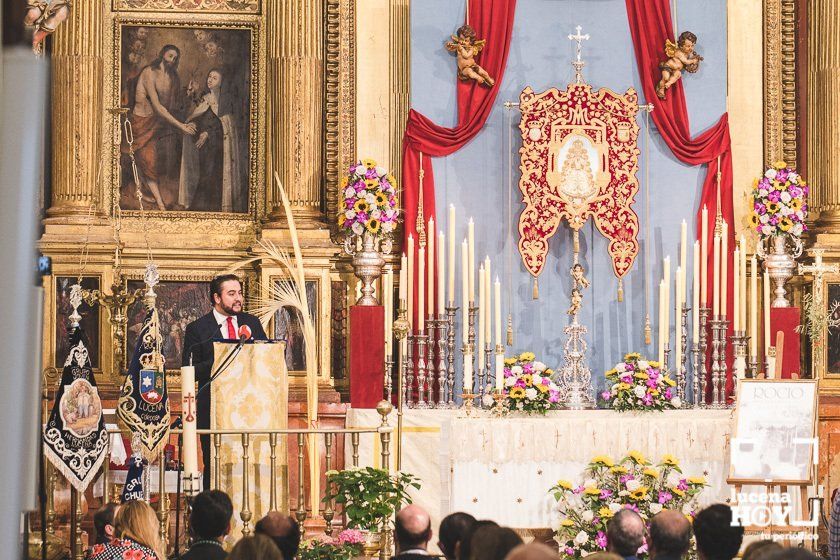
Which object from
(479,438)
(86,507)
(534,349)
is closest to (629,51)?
(534,349)

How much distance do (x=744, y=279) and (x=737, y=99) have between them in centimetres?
189

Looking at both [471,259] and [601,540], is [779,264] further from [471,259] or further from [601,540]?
[601,540]

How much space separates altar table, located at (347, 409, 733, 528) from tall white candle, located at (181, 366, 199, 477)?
2837 millimetres

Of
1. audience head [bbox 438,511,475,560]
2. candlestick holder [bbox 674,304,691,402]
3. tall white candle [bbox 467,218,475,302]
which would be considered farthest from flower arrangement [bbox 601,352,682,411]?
audience head [bbox 438,511,475,560]

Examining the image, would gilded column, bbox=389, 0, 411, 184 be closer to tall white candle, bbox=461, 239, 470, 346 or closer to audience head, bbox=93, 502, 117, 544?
tall white candle, bbox=461, 239, 470, 346

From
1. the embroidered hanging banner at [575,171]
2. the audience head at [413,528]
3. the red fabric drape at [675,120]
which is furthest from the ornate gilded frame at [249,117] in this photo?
the audience head at [413,528]

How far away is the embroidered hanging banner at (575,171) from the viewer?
11.6 m

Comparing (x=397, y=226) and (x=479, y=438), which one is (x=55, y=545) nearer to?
(x=479, y=438)

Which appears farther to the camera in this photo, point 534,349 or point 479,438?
point 534,349

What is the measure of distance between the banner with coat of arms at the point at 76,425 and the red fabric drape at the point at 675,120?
581 cm

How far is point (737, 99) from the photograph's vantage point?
12.0 meters

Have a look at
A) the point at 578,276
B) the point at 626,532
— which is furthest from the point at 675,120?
the point at 626,532

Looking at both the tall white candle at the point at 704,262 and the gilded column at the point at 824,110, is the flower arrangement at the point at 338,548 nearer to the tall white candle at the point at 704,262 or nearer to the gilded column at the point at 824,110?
the tall white candle at the point at 704,262

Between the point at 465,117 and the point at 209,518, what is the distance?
262 inches
